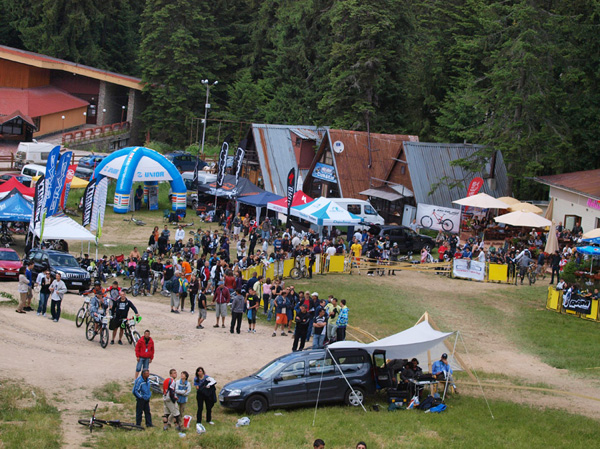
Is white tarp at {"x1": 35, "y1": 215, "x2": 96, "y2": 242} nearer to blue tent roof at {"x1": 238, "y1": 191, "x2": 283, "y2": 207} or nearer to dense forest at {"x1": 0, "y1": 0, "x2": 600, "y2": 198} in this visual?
blue tent roof at {"x1": 238, "y1": 191, "x2": 283, "y2": 207}

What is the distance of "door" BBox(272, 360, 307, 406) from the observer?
16.5 metres

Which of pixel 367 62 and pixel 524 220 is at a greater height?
pixel 367 62

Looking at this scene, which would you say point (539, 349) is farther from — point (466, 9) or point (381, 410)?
point (466, 9)

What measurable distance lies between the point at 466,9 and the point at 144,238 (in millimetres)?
32530

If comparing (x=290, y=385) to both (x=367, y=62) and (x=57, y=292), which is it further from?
(x=367, y=62)

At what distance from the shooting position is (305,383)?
1672 centimetres

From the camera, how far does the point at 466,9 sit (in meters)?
56.2

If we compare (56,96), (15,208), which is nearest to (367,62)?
(15,208)

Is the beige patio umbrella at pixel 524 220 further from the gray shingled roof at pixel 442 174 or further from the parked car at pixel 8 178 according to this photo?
the parked car at pixel 8 178

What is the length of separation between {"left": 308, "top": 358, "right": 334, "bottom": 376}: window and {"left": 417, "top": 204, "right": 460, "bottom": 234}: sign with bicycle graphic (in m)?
25.0

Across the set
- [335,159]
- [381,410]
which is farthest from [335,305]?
[335,159]

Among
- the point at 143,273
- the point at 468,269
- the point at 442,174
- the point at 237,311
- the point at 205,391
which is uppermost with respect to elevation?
the point at 442,174

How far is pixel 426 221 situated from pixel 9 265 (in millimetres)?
22706

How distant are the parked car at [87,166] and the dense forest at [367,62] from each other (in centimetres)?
1517
